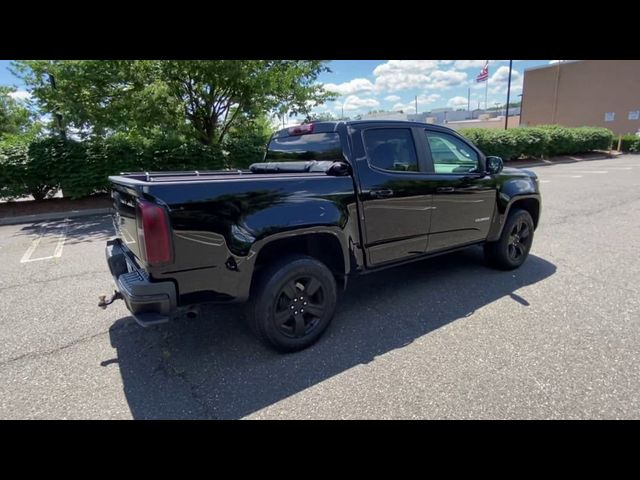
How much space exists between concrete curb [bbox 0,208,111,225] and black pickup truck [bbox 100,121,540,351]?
6.93 m

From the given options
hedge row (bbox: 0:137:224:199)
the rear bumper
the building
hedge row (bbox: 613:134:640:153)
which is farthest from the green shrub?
the building

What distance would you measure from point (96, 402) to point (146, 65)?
9554mm

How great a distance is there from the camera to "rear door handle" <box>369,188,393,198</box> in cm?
326

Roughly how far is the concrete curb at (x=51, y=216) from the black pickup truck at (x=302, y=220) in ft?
22.7

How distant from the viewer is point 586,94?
37.0 metres

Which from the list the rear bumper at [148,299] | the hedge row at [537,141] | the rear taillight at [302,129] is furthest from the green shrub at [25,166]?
the hedge row at [537,141]

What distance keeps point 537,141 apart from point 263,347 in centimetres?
2297

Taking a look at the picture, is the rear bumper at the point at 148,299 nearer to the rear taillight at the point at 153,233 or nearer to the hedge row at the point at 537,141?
the rear taillight at the point at 153,233

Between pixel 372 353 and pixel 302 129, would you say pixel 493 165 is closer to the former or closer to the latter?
pixel 302 129

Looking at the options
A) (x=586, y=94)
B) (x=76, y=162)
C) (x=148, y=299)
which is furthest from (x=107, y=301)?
(x=586, y=94)

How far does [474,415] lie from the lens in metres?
2.26
